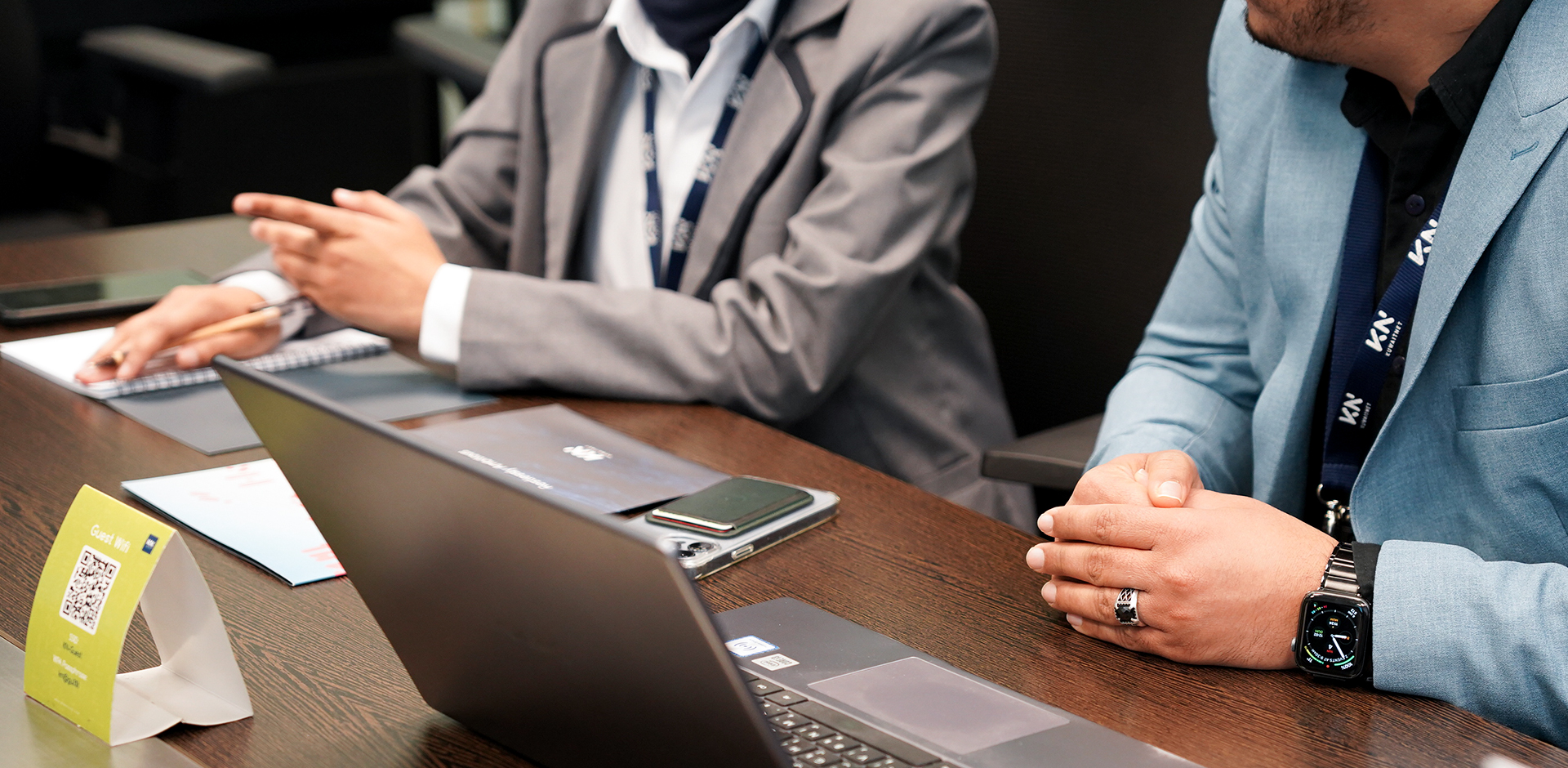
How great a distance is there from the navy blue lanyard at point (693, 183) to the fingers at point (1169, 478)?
57 centimetres

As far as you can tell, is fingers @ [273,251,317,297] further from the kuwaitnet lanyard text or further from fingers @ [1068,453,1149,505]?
the kuwaitnet lanyard text

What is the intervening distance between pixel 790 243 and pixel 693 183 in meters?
0.16

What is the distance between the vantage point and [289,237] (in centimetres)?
122

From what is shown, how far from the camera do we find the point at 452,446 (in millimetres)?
1015

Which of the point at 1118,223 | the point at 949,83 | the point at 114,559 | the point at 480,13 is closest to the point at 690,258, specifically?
the point at 949,83

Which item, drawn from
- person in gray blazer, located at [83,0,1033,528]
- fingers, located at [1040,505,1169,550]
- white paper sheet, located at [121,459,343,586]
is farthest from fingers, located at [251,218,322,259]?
fingers, located at [1040,505,1169,550]

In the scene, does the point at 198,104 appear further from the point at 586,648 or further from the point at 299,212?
the point at 586,648

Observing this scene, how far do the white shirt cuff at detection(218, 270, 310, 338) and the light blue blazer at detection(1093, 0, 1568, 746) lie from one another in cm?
75

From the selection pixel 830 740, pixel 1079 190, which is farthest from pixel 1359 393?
pixel 830 740

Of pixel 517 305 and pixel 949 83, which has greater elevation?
pixel 949 83

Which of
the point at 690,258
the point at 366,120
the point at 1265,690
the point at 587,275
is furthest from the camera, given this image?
the point at 366,120

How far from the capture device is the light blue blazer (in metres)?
0.74

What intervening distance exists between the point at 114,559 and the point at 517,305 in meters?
0.56

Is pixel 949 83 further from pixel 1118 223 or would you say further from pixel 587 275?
pixel 587 275
